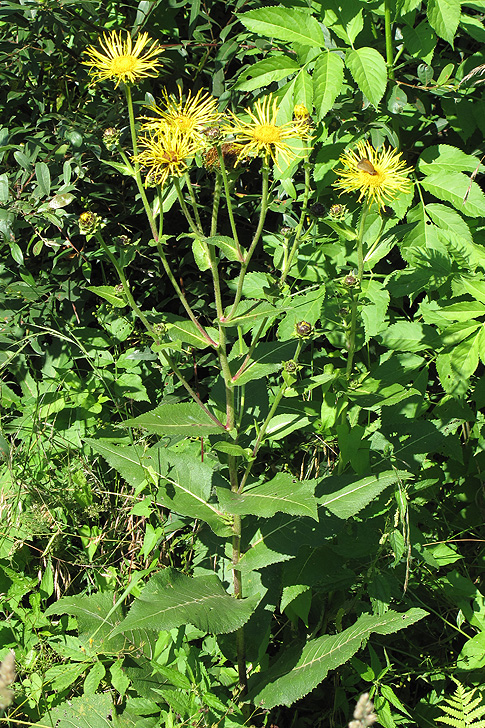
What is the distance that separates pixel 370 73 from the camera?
2.21 meters

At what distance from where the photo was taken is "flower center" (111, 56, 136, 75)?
1982mm

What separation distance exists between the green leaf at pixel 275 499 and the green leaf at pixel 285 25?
5.11 ft

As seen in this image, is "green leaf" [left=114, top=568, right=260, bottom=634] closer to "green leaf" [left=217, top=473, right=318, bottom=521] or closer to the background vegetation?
the background vegetation

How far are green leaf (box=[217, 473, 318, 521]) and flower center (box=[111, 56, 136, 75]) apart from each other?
1.34m

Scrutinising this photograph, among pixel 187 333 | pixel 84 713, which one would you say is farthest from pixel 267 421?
pixel 84 713

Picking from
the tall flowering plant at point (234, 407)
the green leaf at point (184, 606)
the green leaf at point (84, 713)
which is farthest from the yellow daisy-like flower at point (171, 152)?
the green leaf at point (84, 713)

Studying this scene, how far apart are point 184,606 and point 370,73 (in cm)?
183

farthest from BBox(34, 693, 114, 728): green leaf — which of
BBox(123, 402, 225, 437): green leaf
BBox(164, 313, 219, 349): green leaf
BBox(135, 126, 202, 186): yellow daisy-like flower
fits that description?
BBox(135, 126, 202, 186): yellow daisy-like flower

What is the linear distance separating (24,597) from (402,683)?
165cm

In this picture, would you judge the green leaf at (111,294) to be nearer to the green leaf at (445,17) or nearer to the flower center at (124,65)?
the flower center at (124,65)

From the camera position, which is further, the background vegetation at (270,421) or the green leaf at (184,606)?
the background vegetation at (270,421)

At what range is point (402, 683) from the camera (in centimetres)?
250

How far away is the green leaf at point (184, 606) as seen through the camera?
5.90 ft

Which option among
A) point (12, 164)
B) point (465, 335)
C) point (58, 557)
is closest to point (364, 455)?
point (465, 335)
